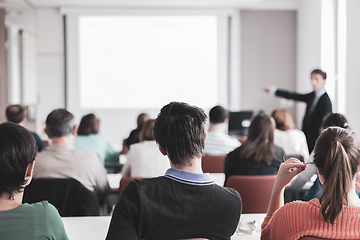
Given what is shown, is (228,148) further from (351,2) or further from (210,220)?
(351,2)

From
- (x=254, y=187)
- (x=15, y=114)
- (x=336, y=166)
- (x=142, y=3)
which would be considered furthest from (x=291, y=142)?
(x=142, y=3)

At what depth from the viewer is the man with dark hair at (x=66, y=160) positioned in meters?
2.21

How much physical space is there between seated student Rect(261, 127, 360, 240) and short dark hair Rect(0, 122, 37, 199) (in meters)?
0.90

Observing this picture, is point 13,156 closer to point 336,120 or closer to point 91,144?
point 336,120

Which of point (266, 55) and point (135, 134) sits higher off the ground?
point (266, 55)

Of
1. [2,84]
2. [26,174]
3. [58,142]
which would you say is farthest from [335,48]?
[2,84]

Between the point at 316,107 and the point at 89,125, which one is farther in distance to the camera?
the point at 316,107

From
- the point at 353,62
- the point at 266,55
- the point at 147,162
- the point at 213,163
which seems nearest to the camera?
the point at 147,162

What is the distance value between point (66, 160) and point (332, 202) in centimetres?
165

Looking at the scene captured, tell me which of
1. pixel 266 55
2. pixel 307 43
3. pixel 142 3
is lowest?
pixel 266 55

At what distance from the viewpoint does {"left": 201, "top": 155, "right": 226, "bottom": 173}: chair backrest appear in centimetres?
303

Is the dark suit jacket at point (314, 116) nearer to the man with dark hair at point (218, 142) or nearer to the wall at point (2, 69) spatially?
the man with dark hair at point (218, 142)

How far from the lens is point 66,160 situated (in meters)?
2.23

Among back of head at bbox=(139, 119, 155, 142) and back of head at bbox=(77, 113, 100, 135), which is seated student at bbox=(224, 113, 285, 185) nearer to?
back of head at bbox=(139, 119, 155, 142)
